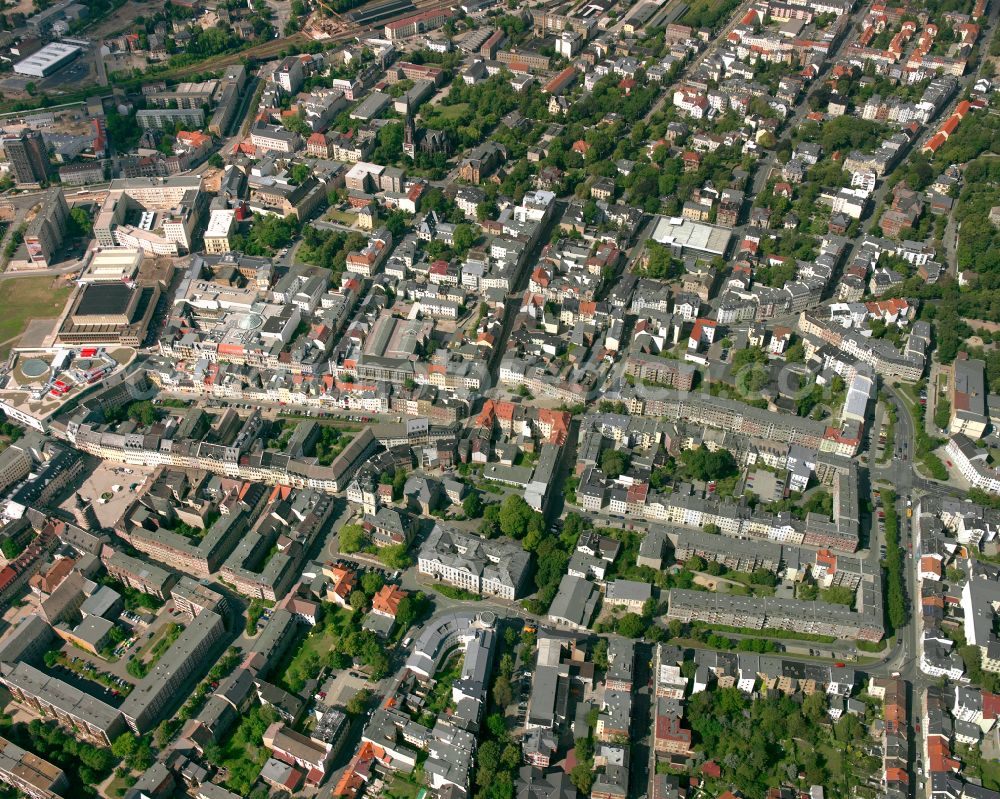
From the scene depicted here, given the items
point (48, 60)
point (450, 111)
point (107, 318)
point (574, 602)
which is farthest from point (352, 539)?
point (48, 60)

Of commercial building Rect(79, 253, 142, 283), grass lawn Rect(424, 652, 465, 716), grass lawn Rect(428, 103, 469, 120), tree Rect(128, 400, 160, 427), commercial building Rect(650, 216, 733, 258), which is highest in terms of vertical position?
grass lawn Rect(428, 103, 469, 120)

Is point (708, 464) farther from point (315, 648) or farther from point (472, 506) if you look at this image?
point (315, 648)

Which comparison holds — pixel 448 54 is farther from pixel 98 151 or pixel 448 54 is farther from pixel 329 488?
pixel 329 488

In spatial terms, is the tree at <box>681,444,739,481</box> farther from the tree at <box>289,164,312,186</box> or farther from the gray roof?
the tree at <box>289,164,312,186</box>

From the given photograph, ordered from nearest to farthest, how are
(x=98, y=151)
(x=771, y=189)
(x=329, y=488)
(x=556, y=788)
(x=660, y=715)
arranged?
(x=556, y=788), (x=660, y=715), (x=329, y=488), (x=771, y=189), (x=98, y=151)

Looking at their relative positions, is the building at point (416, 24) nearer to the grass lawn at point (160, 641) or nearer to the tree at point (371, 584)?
the tree at point (371, 584)

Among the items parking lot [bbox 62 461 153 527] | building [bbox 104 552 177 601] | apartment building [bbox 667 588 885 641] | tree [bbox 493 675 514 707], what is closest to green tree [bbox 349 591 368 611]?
tree [bbox 493 675 514 707]

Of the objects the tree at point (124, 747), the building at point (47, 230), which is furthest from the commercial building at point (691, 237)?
the tree at point (124, 747)

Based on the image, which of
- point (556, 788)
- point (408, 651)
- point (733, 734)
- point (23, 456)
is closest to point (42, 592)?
point (23, 456)
